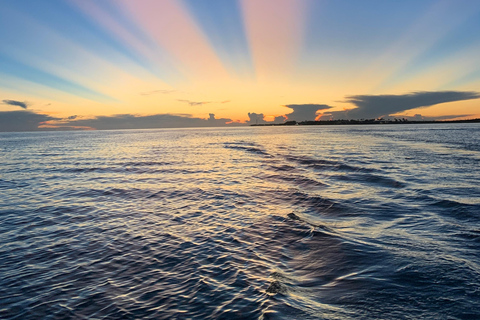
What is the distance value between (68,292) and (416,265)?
31.2 feet

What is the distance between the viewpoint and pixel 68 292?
23.4 ft

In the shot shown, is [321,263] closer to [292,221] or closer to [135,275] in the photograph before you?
[292,221]

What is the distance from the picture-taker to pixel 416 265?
8250mm

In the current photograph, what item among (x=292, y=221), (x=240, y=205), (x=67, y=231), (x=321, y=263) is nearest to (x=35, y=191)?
(x=67, y=231)

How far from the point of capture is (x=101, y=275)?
802cm

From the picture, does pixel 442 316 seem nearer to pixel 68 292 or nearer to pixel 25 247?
pixel 68 292

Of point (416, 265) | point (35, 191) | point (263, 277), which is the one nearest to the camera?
point (263, 277)

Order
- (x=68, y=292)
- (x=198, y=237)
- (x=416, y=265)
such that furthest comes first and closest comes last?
(x=198, y=237) → (x=416, y=265) → (x=68, y=292)

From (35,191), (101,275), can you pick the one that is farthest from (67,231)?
(35,191)

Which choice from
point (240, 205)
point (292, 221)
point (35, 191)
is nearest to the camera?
point (292, 221)

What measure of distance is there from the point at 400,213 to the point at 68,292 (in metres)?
13.7

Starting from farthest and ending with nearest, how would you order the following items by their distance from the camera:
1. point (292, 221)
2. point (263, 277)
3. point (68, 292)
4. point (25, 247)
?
point (292, 221)
point (25, 247)
point (263, 277)
point (68, 292)

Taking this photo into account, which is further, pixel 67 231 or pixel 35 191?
pixel 35 191

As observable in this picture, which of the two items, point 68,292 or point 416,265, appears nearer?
point 68,292
